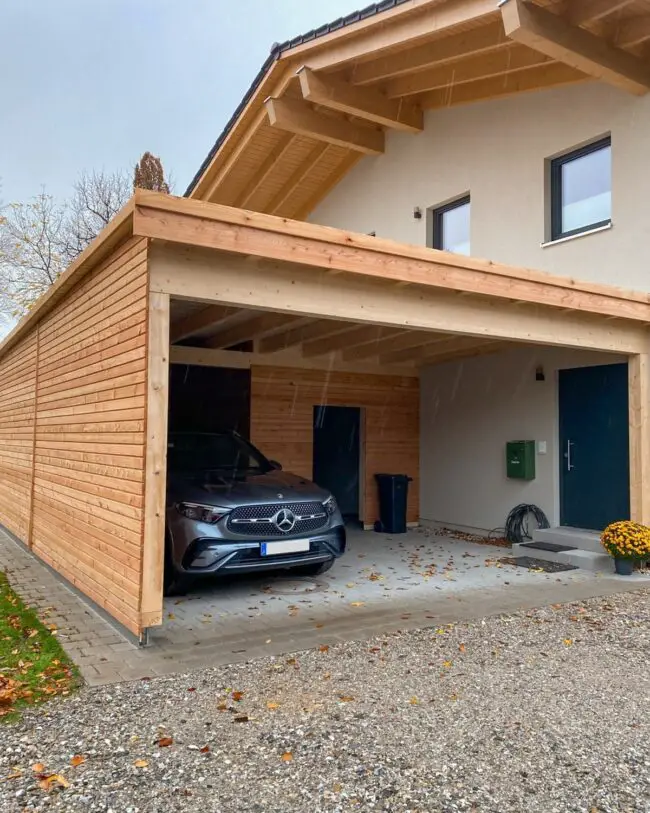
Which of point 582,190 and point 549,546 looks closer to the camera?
point 549,546

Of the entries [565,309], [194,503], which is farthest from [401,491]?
[194,503]

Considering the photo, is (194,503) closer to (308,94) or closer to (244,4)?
(308,94)

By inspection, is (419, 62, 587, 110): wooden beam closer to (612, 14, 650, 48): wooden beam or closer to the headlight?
(612, 14, 650, 48): wooden beam

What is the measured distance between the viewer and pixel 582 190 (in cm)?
905

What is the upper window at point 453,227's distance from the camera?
35.8 feet

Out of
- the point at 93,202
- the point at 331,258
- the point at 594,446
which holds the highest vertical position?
the point at 93,202

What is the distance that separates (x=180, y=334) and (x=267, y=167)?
6.18 metres

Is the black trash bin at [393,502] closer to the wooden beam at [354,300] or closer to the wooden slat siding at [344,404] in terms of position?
the wooden slat siding at [344,404]

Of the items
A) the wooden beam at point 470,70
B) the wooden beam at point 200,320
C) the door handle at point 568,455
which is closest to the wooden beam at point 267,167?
the wooden beam at point 470,70

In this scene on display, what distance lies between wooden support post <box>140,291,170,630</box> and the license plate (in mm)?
1547

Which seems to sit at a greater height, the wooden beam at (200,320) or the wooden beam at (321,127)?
the wooden beam at (321,127)

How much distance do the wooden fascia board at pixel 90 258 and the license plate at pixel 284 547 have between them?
292 centimetres

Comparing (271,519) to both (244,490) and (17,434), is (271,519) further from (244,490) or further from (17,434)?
(17,434)

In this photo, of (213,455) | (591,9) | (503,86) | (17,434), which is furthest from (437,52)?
(17,434)
